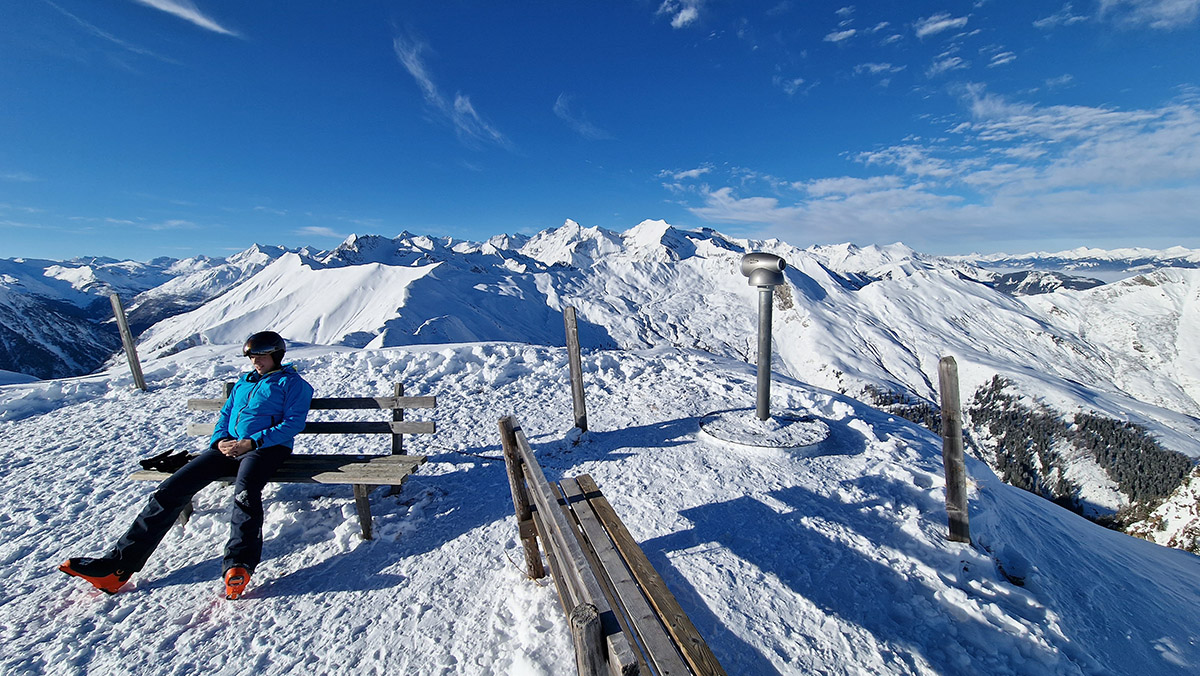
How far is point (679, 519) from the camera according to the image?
19.8 feet

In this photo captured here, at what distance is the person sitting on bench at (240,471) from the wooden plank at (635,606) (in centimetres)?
351

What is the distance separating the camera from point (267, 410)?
569cm

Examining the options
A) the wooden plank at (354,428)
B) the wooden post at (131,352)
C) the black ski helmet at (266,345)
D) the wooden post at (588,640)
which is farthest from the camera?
the wooden post at (131,352)

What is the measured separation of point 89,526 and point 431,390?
602 cm

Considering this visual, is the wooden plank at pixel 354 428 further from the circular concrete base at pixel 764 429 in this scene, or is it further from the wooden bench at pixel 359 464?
the circular concrete base at pixel 764 429

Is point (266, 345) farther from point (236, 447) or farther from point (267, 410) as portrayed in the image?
point (236, 447)

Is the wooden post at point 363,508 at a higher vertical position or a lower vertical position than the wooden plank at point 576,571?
lower

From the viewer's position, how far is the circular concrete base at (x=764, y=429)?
26.3ft

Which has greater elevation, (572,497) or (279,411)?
(279,411)

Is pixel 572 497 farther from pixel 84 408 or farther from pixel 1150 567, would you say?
pixel 84 408

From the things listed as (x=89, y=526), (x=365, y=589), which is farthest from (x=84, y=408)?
(x=365, y=589)

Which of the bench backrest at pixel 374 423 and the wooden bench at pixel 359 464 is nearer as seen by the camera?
the wooden bench at pixel 359 464

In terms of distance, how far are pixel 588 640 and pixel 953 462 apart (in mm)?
5667

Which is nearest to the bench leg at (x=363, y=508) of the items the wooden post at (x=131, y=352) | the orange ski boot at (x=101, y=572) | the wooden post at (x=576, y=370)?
the orange ski boot at (x=101, y=572)
